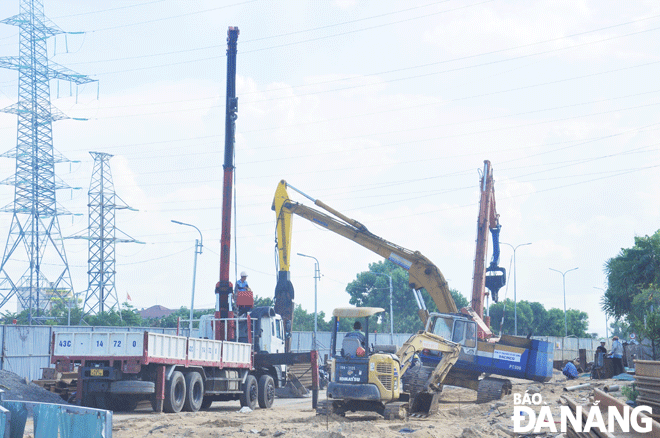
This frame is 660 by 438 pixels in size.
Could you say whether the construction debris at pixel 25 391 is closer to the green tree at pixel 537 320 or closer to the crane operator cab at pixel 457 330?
the crane operator cab at pixel 457 330

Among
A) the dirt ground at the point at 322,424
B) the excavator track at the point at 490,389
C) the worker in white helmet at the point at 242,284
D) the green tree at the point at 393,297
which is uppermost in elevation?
the green tree at the point at 393,297

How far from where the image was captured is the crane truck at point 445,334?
73.5 ft

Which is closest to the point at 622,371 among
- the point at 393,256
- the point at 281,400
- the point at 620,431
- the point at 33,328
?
the point at 393,256

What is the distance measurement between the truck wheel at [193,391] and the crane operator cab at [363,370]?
4.03 m

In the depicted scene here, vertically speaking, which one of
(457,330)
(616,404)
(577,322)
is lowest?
(616,404)

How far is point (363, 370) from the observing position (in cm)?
1812

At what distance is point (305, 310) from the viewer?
102875mm

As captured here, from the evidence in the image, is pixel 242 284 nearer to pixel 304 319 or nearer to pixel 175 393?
pixel 175 393

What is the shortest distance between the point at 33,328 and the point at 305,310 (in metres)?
74.0

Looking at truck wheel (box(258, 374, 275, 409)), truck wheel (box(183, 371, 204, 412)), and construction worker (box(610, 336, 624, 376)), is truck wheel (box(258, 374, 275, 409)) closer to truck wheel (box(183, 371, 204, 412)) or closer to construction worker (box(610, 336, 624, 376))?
truck wheel (box(183, 371, 204, 412))

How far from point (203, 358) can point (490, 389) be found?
29.4 ft

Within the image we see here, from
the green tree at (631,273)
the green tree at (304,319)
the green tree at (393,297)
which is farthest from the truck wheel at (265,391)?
the green tree at (393,297)

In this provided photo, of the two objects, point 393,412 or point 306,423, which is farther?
point 393,412

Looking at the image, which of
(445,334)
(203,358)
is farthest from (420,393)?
(203,358)
